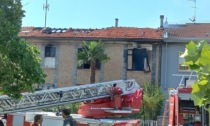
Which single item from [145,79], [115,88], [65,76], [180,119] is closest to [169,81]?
[145,79]

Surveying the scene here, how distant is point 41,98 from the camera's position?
14250 millimetres

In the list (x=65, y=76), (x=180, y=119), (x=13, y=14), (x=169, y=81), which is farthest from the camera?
(x=65, y=76)

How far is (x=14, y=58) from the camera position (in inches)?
386

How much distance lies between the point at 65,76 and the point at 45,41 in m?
3.16

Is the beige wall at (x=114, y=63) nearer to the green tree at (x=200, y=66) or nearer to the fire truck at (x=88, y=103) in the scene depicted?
the fire truck at (x=88, y=103)

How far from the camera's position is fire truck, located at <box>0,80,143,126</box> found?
13680mm

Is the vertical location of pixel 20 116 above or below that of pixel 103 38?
below

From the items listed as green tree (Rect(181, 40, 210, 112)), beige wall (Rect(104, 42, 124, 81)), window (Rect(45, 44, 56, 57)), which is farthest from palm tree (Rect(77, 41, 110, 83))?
green tree (Rect(181, 40, 210, 112))

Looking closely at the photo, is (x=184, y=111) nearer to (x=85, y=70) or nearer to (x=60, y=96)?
(x=60, y=96)

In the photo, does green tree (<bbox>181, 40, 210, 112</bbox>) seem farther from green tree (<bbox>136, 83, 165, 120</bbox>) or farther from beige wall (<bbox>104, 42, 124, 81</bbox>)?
beige wall (<bbox>104, 42, 124, 81</bbox>)

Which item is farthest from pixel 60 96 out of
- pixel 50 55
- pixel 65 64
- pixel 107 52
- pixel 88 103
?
pixel 50 55

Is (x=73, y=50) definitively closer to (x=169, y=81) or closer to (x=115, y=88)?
(x=169, y=81)

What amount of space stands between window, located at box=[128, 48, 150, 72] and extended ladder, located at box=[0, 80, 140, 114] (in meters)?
13.6

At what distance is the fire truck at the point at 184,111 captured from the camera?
10.2 metres
